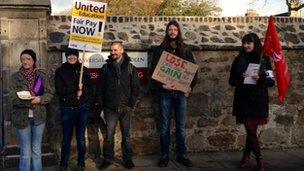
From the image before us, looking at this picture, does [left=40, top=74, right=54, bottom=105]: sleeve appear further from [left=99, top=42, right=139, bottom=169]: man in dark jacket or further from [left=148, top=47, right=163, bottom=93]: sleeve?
[left=148, top=47, right=163, bottom=93]: sleeve

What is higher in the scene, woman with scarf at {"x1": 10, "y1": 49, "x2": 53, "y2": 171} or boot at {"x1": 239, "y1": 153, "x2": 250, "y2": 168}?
woman with scarf at {"x1": 10, "y1": 49, "x2": 53, "y2": 171}

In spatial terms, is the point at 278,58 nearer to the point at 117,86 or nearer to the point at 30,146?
the point at 117,86

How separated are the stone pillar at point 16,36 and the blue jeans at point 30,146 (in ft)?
4.11

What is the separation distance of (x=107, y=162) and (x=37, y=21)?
8.02 ft

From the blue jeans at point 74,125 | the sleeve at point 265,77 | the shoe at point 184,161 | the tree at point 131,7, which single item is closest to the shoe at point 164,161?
the shoe at point 184,161

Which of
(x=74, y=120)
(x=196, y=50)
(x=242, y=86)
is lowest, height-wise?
(x=74, y=120)

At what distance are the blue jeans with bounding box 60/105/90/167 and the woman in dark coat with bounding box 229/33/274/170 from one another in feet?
7.48

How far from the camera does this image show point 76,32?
→ 7754 millimetres

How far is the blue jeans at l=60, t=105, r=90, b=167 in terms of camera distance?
7.57 m

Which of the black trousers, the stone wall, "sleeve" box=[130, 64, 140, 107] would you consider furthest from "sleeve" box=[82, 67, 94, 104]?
the stone wall

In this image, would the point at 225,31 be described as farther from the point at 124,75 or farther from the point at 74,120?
the point at 74,120

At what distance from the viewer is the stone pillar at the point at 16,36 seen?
796 cm

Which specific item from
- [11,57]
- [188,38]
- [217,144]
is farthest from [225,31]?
[11,57]

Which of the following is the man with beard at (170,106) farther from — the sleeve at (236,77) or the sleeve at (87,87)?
the sleeve at (87,87)
